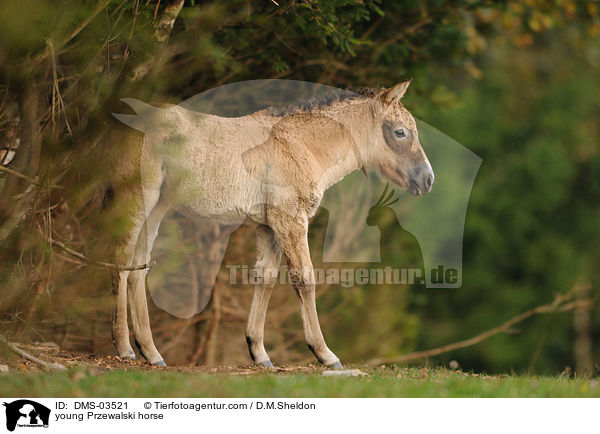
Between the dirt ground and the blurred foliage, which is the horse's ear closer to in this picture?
the blurred foliage

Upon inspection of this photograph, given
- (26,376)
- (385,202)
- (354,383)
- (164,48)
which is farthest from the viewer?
(385,202)

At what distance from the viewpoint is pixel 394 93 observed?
735cm

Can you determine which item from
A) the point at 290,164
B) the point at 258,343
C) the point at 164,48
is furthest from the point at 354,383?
the point at 164,48

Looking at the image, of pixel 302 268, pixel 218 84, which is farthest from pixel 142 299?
pixel 218 84

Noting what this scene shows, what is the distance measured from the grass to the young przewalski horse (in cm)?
79

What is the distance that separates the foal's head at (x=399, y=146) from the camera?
291 inches

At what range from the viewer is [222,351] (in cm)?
1091

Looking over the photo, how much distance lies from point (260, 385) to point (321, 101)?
3149 millimetres

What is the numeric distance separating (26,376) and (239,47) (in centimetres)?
511

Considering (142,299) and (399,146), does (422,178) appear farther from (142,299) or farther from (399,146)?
(142,299)

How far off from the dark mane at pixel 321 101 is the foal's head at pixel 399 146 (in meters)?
0.24

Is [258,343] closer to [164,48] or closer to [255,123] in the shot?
[255,123]
